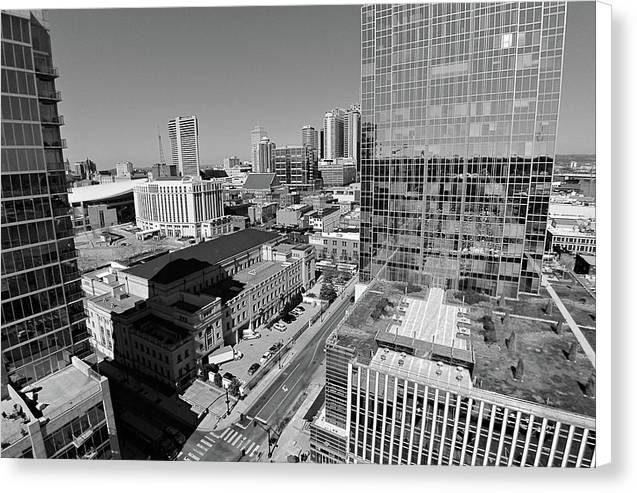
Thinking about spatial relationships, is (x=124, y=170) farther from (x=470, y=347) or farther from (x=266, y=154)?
(x=470, y=347)

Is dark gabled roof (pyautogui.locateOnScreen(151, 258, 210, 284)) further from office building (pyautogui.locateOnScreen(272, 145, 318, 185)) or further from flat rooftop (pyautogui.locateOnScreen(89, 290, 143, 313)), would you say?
office building (pyautogui.locateOnScreen(272, 145, 318, 185))

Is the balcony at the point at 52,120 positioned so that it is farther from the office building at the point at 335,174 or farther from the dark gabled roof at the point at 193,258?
the office building at the point at 335,174

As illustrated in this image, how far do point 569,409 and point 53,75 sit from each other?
21394mm

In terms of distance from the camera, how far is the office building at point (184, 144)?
106 metres

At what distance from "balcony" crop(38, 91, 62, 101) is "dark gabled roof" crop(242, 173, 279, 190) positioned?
78.1 m

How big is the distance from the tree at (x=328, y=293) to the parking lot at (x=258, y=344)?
6.35 feet

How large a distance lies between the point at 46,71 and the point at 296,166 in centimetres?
9081

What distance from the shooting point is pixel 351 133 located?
132750mm

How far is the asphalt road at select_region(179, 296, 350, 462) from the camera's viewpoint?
18.4m

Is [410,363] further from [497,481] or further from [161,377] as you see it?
[161,377]

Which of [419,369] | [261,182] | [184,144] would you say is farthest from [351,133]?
[419,369]

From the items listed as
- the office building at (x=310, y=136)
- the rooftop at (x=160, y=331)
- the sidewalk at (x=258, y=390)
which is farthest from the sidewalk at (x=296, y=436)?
the office building at (x=310, y=136)

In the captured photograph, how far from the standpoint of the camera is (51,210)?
12.4m
